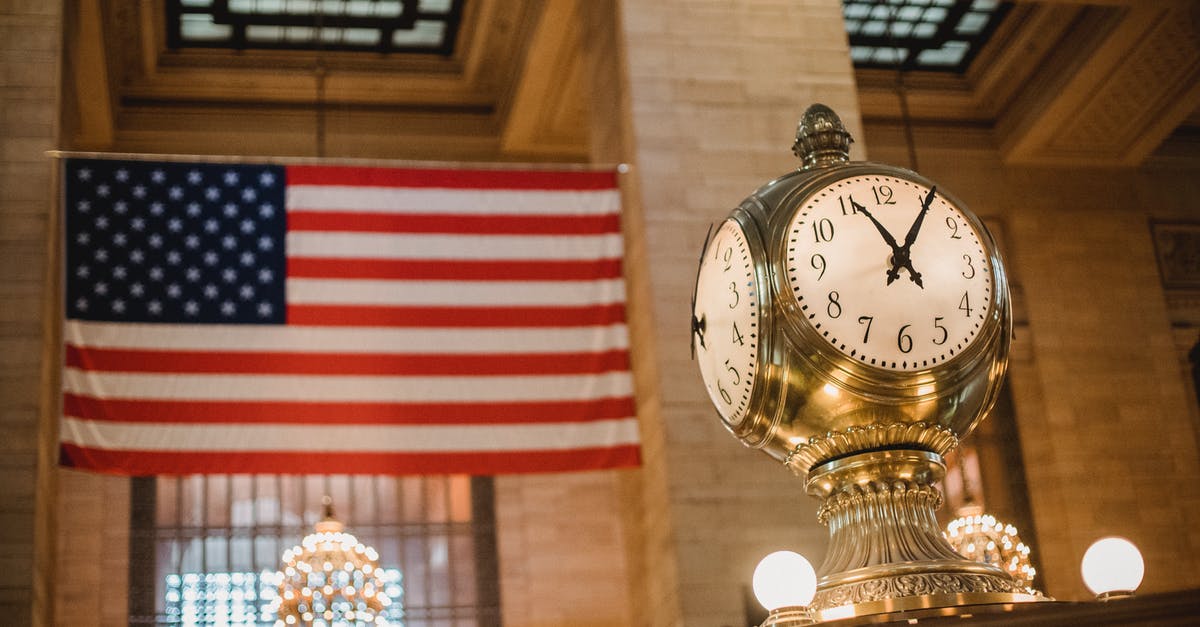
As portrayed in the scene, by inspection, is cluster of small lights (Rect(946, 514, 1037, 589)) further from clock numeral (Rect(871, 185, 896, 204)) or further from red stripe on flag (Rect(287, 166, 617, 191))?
clock numeral (Rect(871, 185, 896, 204))

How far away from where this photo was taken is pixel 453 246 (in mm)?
8094

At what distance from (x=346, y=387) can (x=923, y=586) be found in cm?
634

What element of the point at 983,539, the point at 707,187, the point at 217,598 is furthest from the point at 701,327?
the point at 217,598

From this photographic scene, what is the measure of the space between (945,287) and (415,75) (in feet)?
41.6

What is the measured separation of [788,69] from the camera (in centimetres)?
885

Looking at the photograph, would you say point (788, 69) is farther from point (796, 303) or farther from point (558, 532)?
point (796, 303)

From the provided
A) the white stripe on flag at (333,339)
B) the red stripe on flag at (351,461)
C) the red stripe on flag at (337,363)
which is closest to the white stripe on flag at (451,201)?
the white stripe on flag at (333,339)

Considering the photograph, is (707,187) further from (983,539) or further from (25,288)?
(983,539)

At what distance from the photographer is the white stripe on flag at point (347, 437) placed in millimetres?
7266

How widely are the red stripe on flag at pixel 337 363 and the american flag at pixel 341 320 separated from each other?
0.01m

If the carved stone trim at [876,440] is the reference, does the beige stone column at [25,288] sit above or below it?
above

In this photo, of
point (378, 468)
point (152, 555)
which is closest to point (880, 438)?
point (378, 468)

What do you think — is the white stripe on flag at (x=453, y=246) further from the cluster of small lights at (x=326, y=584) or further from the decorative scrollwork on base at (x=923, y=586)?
the decorative scrollwork on base at (x=923, y=586)

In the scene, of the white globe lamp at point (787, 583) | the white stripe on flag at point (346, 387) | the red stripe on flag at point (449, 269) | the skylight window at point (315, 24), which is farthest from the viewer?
the skylight window at point (315, 24)
